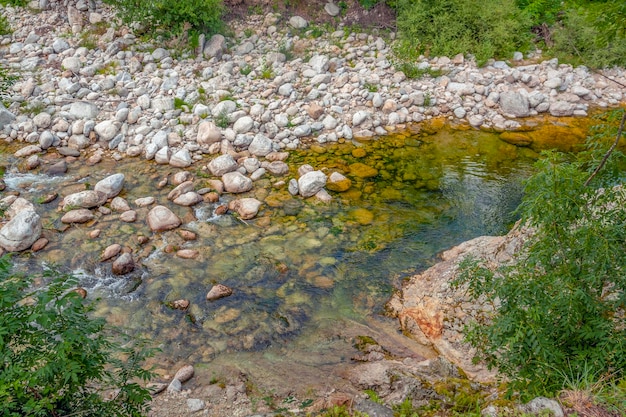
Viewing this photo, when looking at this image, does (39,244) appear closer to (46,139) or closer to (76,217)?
(76,217)

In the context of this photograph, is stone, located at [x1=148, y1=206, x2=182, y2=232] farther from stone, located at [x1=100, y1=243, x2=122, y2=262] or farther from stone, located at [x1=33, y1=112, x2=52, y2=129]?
stone, located at [x1=33, y1=112, x2=52, y2=129]

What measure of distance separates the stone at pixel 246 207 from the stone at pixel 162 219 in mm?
1042

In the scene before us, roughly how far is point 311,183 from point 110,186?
12.5ft

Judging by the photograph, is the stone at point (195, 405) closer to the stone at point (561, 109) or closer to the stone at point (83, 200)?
the stone at point (83, 200)

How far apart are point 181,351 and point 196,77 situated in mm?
8578

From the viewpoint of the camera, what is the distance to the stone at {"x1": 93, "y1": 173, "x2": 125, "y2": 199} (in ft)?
28.0

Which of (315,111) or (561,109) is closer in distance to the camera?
(315,111)

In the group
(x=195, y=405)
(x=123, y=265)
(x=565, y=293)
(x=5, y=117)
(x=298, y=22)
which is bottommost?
(x=195, y=405)

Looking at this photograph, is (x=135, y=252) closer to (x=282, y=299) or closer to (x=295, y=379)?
(x=282, y=299)

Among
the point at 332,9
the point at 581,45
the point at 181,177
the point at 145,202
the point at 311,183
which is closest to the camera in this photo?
the point at 145,202

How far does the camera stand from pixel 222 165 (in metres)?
9.34

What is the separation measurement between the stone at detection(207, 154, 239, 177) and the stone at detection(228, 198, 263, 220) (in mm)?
1043

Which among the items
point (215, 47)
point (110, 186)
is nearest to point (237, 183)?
point (110, 186)

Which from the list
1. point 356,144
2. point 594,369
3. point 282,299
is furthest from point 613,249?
point 356,144
